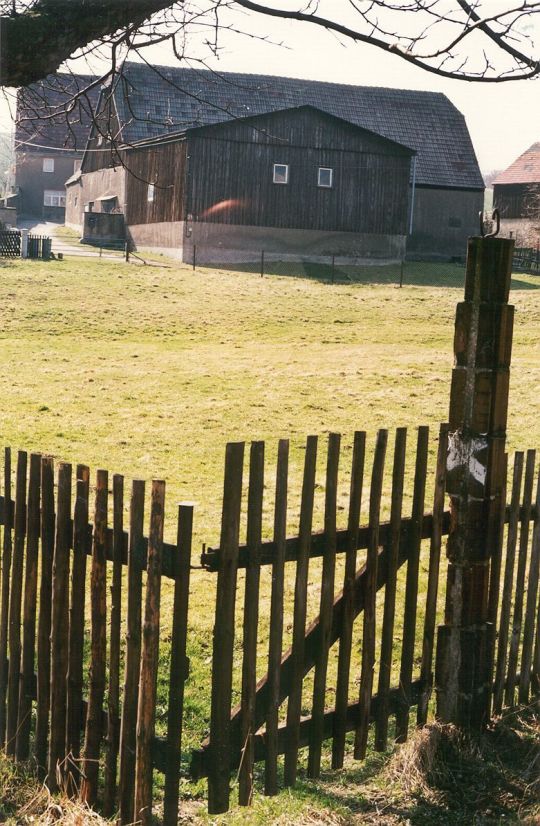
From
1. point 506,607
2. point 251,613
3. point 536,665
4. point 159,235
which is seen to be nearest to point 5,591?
point 251,613

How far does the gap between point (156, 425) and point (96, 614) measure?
1038 centimetres

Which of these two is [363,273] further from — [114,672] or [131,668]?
[131,668]

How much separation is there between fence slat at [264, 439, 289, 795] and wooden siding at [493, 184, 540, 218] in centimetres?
5325

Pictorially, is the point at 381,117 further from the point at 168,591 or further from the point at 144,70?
the point at 168,591

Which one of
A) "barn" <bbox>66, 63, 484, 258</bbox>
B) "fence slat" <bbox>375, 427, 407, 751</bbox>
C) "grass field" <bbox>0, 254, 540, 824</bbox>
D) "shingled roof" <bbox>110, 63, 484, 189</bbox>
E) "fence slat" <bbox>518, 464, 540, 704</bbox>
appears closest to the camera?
"fence slat" <bbox>375, 427, 407, 751</bbox>

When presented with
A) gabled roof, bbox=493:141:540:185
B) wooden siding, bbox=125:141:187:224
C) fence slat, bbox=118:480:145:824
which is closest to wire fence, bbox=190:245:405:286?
wooden siding, bbox=125:141:187:224

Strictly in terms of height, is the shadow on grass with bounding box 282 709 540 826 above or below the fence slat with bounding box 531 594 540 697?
below

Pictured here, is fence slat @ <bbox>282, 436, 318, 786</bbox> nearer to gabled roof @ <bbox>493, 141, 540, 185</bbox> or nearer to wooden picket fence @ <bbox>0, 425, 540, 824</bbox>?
wooden picket fence @ <bbox>0, 425, 540, 824</bbox>

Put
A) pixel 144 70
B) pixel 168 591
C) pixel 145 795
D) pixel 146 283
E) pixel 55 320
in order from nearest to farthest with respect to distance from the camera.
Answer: pixel 145 795 → pixel 168 591 → pixel 55 320 → pixel 146 283 → pixel 144 70

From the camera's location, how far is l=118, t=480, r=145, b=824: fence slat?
428 cm

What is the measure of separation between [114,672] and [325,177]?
127ft

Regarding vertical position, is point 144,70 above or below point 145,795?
above

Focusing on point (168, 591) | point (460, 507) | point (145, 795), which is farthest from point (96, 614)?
point (168, 591)

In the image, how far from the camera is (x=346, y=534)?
4.84m
